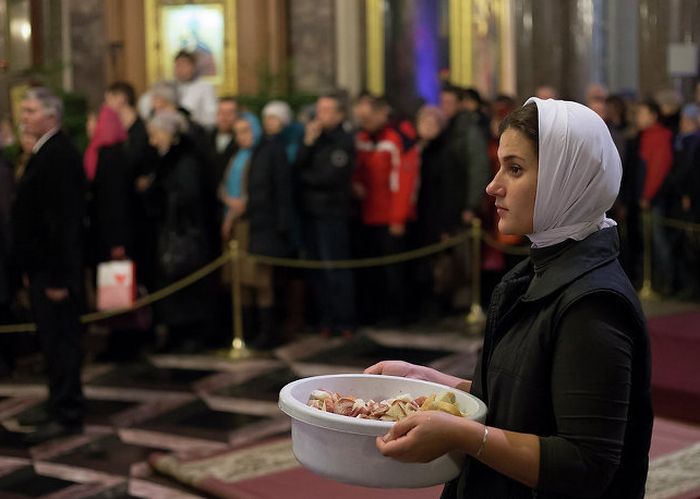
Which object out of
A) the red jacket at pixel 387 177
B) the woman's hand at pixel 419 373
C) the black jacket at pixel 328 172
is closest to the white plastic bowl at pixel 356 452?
the woman's hand at pixel 419 373

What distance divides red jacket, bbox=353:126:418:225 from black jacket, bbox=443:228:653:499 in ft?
23.9

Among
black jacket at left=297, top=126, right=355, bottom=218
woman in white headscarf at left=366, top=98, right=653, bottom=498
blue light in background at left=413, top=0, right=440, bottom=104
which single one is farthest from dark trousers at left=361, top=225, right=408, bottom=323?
woman in white headscarf at left=366, top=98, right=653, bottom=498

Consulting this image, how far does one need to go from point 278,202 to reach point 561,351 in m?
6.94

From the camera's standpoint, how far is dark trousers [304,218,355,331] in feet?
31.2

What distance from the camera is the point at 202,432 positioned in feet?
21.8

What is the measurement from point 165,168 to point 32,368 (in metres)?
1.73

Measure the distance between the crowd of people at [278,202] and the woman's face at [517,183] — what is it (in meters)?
6.15

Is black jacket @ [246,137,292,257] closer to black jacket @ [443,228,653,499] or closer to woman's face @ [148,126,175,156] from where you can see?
woman's face @ [148,126,175,156]

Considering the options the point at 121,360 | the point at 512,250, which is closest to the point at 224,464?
the point at 121,360

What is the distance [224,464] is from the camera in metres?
5.75

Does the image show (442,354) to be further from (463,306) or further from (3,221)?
(3,221)

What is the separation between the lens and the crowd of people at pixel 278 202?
8.75 metres

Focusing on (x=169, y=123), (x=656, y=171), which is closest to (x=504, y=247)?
(x=656, y=171)

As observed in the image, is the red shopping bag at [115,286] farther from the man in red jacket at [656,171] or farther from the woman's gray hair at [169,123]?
the man in red jacket at [656,171]
